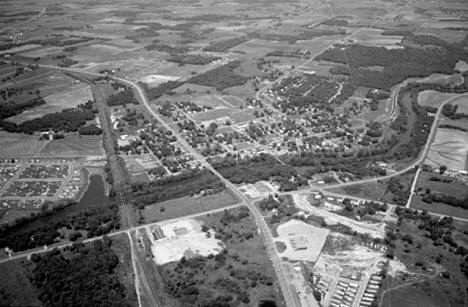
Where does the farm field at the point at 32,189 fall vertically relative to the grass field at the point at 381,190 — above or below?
above

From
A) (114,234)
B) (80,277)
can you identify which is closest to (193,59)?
(114,234)

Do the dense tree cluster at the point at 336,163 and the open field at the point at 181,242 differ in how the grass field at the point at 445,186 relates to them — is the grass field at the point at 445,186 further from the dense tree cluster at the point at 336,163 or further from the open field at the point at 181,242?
the open field at the point at 181,242

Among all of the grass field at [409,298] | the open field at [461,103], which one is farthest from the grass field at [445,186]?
the open field at [461,103]

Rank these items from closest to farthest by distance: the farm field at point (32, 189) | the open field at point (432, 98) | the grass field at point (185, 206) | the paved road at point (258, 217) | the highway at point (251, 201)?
the paved road at point (258, 217) < the highway at point (251, 201) < the grass field at point (185, 206) < the farm field at point (32, 189) < the open field at point (432, 98)

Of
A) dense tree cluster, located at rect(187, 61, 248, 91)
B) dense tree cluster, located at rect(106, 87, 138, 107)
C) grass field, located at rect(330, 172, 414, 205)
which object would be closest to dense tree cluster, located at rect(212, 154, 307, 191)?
grass field, located at rect(330, 172, 414, 205)

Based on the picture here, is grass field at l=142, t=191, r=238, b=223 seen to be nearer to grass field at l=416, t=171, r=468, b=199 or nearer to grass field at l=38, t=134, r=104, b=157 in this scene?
grass field at l=38, t=134, r=104, b=157

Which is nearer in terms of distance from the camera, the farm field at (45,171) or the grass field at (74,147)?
the farm field at (45,171)

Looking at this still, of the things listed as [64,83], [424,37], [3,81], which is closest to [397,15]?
[424,37]
